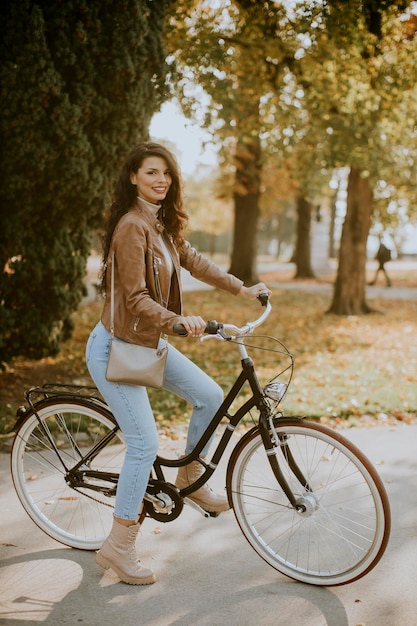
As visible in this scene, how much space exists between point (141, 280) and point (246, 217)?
16946 millimetres

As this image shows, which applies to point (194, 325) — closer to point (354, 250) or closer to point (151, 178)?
point (151, 178)

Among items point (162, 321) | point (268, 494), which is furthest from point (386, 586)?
point (162, 321)

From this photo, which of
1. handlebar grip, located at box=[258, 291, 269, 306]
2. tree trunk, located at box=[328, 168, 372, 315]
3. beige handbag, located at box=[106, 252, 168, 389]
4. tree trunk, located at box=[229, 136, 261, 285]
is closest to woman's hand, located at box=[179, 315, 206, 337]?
beige handbag, located at box=[106, 252, 168, 389]

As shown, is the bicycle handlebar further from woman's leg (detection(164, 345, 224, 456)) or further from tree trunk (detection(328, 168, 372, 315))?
tree trunk (detection(328, 168, 372, 315))

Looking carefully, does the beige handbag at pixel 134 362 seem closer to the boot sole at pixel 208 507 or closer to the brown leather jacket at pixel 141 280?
the brown leather jacket at pixel 141 280

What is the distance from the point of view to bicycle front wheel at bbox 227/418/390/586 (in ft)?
9.75

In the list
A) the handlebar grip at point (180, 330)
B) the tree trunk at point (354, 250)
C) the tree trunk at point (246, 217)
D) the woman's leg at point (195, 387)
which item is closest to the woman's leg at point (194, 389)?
the woman's leg at point (195, 387)

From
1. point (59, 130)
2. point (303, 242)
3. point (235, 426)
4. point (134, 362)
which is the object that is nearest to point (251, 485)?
point (235, 426)

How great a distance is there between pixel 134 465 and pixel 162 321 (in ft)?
2.39

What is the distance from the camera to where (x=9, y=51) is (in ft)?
19.5

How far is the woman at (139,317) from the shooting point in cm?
301

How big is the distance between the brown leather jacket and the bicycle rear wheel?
543 millimetres

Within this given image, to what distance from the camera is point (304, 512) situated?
3.16 metres

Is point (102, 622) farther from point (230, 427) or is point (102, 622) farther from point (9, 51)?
point (9, 51)
